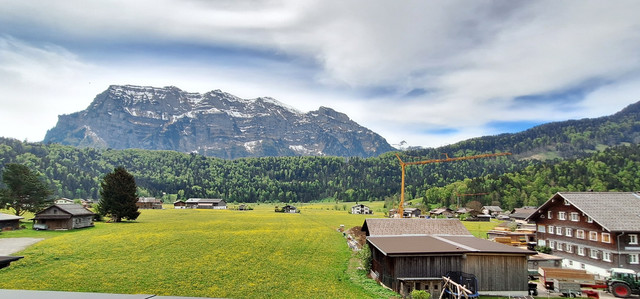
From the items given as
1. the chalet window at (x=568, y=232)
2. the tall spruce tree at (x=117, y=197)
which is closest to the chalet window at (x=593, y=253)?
the chalet window at (x=568, y=232)

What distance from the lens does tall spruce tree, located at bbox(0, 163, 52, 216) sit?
241 ft

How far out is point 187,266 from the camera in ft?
131

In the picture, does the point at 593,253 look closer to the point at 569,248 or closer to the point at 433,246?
the point at 569,248

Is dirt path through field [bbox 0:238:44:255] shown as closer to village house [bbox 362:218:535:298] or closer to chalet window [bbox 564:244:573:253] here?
village house [bbox 362:218:535:298]

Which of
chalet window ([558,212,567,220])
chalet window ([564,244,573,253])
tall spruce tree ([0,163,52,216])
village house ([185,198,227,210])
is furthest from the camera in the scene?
village house ([185,198,227,210])

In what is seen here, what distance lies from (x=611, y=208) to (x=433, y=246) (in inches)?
917

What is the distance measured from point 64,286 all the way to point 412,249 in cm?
2943

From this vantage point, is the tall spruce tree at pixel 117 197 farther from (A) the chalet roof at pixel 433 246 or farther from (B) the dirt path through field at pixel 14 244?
(A) the chalet roof at pixel 433 246

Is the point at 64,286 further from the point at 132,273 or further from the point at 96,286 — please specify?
the point at 132,273

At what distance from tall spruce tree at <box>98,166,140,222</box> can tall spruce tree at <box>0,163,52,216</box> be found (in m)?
10.6

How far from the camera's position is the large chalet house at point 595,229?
3628 centimetres

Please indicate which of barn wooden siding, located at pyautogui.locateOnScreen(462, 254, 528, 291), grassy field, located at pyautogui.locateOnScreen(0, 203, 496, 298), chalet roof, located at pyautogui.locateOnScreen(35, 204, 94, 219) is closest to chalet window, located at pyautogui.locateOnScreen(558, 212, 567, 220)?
barn wooden siding, located at pyautogui.locateOnScreen(462, 254, 528, 291)

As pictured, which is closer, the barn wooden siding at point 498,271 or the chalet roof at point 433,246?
the chalet roof at point 433,246

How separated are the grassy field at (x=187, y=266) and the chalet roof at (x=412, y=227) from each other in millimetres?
5674
